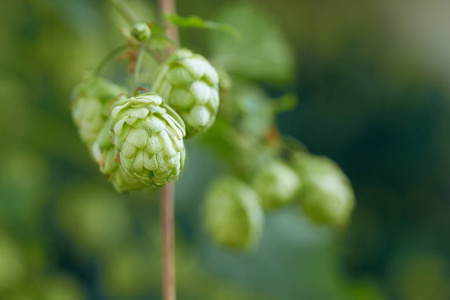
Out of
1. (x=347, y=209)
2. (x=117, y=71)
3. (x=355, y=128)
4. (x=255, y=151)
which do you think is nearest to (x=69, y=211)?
(x=117, y=71)

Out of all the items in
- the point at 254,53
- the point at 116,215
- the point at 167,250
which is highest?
the point at 254,53

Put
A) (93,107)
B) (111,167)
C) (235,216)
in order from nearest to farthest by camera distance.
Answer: (111,167) → (93,107) → (235,216)

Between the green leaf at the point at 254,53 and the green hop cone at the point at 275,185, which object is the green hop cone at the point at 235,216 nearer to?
the green hop cone at the point at 275,185

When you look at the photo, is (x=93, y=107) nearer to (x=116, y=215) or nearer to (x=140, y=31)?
(x=140, y=31)

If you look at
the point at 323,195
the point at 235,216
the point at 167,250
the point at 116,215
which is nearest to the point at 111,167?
the point at 167,250

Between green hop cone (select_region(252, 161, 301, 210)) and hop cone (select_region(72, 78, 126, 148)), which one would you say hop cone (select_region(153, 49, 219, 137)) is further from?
green hop cone (select_region(252, 161, 301, 210))

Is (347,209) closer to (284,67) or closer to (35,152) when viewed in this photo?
(284,67)
